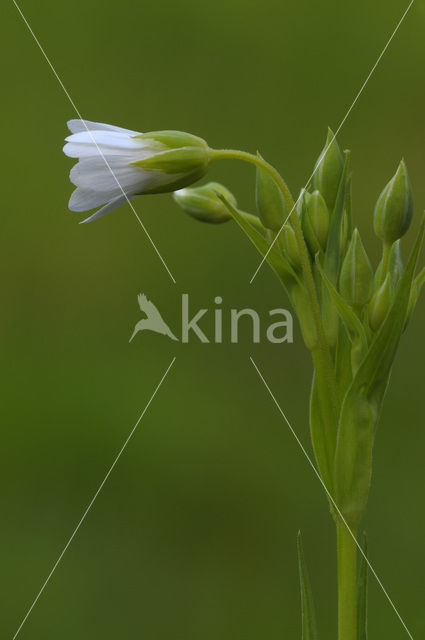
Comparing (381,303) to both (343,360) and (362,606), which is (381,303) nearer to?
(343,360)

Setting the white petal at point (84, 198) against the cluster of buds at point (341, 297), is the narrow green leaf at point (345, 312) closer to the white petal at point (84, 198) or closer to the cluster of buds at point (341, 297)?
the cluster of buds at point (341, 297)

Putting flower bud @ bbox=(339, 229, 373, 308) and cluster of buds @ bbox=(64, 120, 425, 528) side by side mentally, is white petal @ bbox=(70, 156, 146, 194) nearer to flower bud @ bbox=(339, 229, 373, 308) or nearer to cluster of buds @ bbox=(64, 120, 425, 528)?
cluster of buds @ bbox=(64, 120, 425, 528)

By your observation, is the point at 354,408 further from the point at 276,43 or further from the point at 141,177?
the point at 276,43

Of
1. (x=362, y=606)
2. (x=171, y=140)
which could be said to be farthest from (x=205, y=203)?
(x=362, y=606)

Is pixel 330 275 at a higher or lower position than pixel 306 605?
higher

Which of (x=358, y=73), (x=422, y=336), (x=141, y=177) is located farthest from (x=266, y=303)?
(x=141, y=177)

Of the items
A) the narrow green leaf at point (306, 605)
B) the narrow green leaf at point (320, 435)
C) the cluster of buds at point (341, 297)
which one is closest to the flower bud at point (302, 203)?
the cluster of buds at point (341, 297)
